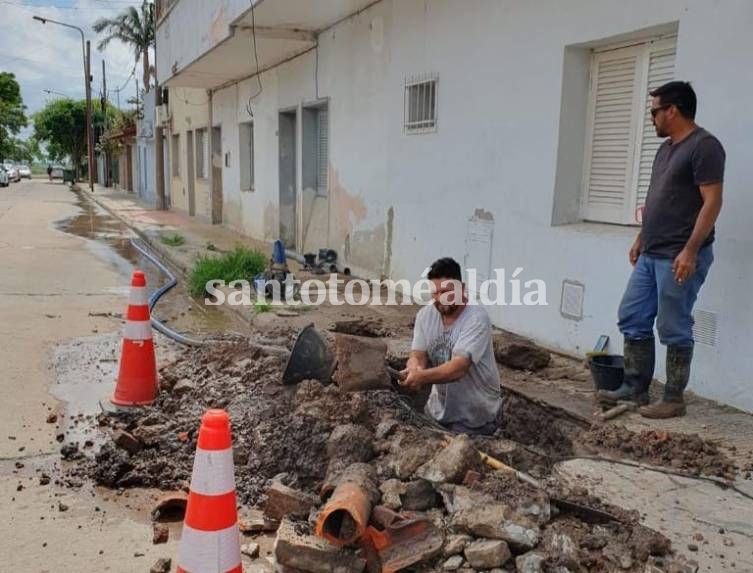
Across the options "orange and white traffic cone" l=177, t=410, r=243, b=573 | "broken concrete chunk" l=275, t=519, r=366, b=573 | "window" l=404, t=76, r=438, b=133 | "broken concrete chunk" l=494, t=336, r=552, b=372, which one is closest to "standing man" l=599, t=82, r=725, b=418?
"broken concrete chunk" l=494, t=336, r=552, b=372

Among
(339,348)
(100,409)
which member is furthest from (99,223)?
(339,348)

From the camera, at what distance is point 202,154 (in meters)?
20.1

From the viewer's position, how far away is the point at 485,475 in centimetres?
302

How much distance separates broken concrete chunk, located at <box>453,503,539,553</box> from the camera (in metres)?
2.57

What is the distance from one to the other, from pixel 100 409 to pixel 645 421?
12.4 feet

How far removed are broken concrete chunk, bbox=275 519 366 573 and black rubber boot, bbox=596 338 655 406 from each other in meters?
2.44

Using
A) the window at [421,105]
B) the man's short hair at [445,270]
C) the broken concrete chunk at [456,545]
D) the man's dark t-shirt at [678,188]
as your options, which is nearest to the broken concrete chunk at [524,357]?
the man's dark t-shirt at [678,188]

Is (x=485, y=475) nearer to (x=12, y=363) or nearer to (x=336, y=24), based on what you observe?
(x=12, y=363)

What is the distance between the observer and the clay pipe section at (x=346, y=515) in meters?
2.58

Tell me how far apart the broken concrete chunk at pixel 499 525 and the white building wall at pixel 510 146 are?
233 cm

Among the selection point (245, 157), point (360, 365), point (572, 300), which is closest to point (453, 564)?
point (360, 365)

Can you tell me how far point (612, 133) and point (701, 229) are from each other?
188cm

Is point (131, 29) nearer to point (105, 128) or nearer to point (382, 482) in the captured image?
point (105, 128)

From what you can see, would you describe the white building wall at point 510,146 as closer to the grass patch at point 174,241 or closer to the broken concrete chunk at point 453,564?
the broken concrete chunk at point 453,564
